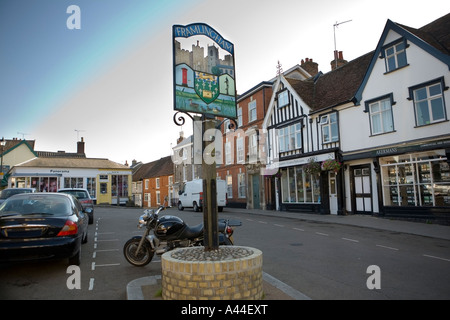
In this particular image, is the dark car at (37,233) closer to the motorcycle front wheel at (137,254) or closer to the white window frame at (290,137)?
the motorcycle front wheel at (137,254)

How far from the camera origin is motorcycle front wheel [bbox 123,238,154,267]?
6480 mm

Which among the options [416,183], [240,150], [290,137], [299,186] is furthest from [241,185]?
[416,183]

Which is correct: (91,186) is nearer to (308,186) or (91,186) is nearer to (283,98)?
(283,98)

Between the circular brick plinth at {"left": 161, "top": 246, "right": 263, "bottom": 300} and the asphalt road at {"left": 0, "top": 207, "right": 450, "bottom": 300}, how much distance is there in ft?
3.96

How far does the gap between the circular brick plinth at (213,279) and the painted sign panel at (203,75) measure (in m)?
2.36

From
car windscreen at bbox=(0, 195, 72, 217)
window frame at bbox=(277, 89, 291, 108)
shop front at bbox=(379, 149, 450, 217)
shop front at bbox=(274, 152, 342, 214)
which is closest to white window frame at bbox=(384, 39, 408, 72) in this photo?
shop front at bbox=(379, 149, 450, 217)

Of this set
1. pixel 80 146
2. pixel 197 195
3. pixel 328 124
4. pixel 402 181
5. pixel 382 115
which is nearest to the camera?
pixel 402 181

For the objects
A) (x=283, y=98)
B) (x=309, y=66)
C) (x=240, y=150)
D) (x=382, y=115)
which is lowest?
(x=382, y=115)

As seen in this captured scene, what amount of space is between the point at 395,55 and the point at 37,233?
618 inches

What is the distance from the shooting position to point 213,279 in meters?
3.75

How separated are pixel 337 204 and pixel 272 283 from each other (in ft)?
45.3

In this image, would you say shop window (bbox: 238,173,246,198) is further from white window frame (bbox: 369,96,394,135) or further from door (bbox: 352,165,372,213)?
white window frame (bbox: 369,96,394,135)

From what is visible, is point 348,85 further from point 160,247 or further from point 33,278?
point 33,278
